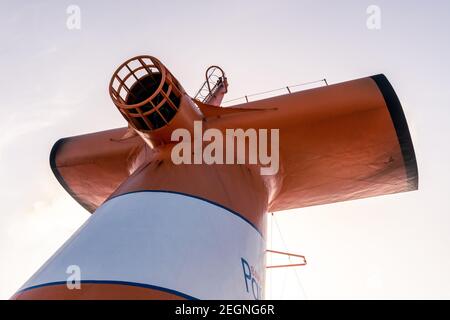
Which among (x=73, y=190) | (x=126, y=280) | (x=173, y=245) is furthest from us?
(x=73, y=190)

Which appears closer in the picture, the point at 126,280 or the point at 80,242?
the point at 126,280

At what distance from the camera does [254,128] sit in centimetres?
571

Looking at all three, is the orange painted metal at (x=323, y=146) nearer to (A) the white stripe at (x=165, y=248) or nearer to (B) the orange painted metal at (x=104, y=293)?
(A) the white stripe at (x=165, y=248)

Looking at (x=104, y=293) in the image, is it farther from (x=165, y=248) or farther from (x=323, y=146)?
(x=323, y=146)

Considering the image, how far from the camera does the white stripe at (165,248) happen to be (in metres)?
3.48

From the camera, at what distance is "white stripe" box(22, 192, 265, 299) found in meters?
3.48

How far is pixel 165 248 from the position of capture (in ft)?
12.2

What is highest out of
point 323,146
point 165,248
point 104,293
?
point 323,146

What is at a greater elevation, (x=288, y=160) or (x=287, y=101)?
(x=287, y=101)

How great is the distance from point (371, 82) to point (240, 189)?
8.50 feet

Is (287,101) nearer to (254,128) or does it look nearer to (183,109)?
(254,128)

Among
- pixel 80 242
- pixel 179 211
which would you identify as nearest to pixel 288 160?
pixel 179 211

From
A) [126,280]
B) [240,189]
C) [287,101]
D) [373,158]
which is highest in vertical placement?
[287,101]

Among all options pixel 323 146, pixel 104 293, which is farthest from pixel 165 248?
pixel 323 146
